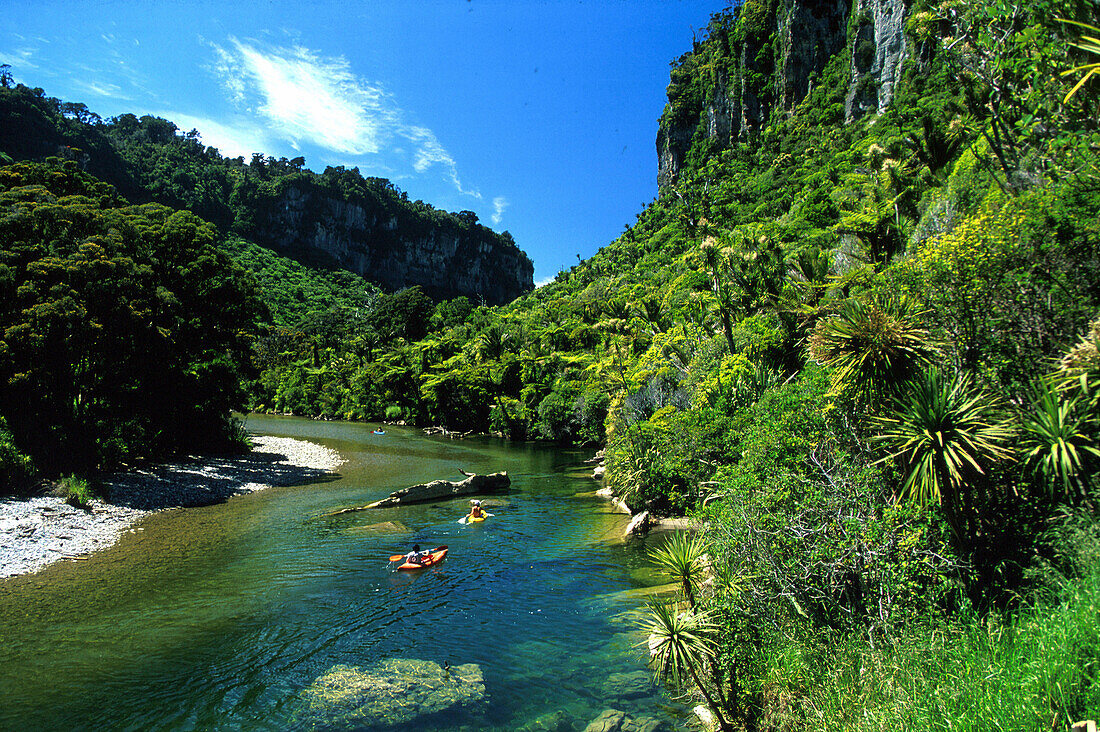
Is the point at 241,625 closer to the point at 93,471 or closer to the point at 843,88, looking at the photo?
the point at 93,471

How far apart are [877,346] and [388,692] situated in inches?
393

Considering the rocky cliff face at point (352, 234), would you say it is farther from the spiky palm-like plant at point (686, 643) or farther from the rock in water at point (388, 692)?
the spiky palm-like plant at point (686, 643)

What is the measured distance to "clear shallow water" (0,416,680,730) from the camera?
366 inches

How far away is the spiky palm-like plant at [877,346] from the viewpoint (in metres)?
8.48

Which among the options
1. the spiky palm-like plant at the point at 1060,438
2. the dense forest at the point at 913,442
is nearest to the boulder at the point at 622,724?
the dense forest at the point at 913,442

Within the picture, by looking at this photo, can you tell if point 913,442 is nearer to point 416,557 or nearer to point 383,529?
point 416,557

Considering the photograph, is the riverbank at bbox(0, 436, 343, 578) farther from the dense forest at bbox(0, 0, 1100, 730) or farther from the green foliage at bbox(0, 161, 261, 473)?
the dense forest at bbox(0, 0, 1100, 730)

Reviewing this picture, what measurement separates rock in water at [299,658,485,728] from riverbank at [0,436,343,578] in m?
11.3

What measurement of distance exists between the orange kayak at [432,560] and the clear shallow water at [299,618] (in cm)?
26

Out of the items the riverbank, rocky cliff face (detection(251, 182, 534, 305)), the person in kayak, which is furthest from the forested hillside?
rocky cliff face (detection(251, 182, 534, 305))

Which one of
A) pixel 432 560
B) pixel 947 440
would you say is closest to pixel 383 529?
pixel 432 560

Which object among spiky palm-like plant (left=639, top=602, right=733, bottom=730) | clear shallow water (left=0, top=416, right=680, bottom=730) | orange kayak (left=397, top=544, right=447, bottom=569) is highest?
spiky palm-like plant (left=639, top=602, right=733, bottom=730)

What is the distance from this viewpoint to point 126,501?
69.9ft

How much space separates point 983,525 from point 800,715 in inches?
148
